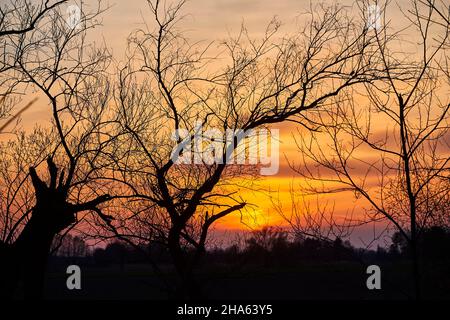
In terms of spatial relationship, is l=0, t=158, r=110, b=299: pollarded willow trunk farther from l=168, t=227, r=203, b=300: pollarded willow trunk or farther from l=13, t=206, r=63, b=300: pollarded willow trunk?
l=168, t=227, r=203, b=300: pollarded willow trunk

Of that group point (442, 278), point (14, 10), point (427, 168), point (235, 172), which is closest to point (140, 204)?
point (235, 172)

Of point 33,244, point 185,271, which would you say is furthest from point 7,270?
point 185,271

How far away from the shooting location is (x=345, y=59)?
1282cm

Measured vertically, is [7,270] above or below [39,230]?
below

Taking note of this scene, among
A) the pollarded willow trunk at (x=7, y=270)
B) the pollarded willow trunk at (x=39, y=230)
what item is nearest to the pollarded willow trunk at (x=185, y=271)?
the pollarded willow trunk at (x=39, y=230)

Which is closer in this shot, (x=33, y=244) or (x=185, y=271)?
(x=33, y=244)

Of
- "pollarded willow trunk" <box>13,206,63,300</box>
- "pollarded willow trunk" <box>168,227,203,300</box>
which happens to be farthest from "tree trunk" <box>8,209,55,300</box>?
"pollarded willow trunk" <box>168,227,203,300</box>

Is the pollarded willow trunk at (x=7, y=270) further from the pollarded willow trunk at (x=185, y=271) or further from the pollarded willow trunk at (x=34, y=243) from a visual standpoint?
the pollarded willow trunk at (x=185, y=271)

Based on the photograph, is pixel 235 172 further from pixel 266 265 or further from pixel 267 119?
pixel 266 265

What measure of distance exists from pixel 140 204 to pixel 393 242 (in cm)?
640

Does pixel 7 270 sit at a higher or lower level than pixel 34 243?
lower

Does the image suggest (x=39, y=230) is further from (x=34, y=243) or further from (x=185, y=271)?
(x=185, y=271)

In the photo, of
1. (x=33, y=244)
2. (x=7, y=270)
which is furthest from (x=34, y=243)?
(x=7, y=270)

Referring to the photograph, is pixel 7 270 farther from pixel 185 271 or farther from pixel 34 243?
pixel 185 271
